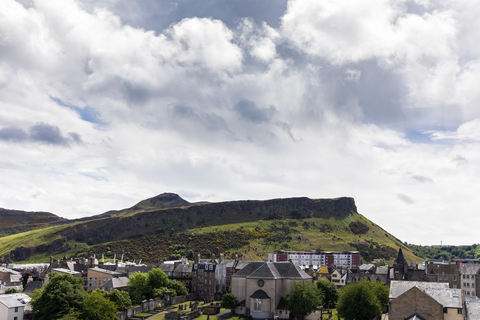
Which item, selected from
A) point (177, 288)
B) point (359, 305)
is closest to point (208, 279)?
point (177, 288)

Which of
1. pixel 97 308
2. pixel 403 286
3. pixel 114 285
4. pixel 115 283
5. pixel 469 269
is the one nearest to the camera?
pixel 403 286

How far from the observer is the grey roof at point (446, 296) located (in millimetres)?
59447

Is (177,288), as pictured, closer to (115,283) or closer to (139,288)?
(139,288)

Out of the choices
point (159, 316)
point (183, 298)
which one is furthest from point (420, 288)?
point (183, 298)

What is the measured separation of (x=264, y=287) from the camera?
8488cm

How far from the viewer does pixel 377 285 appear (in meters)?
A: 86.1

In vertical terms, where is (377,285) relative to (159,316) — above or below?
above

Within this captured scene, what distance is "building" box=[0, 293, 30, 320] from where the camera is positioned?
238 feet

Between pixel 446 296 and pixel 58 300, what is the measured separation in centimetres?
6291

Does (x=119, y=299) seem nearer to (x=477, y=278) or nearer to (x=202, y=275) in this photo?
(x=202, y=275)

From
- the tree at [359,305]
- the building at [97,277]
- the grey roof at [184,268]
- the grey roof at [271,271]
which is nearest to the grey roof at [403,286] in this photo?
the tree at [359,305]

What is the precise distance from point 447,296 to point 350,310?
55.8ft

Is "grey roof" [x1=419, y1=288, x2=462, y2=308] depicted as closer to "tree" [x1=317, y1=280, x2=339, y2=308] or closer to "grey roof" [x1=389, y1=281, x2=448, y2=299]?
"grey roof" [x1=389, y1=281, x2=448, y2=299]

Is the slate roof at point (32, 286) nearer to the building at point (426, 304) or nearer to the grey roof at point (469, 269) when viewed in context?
the building at point (426, 304)
